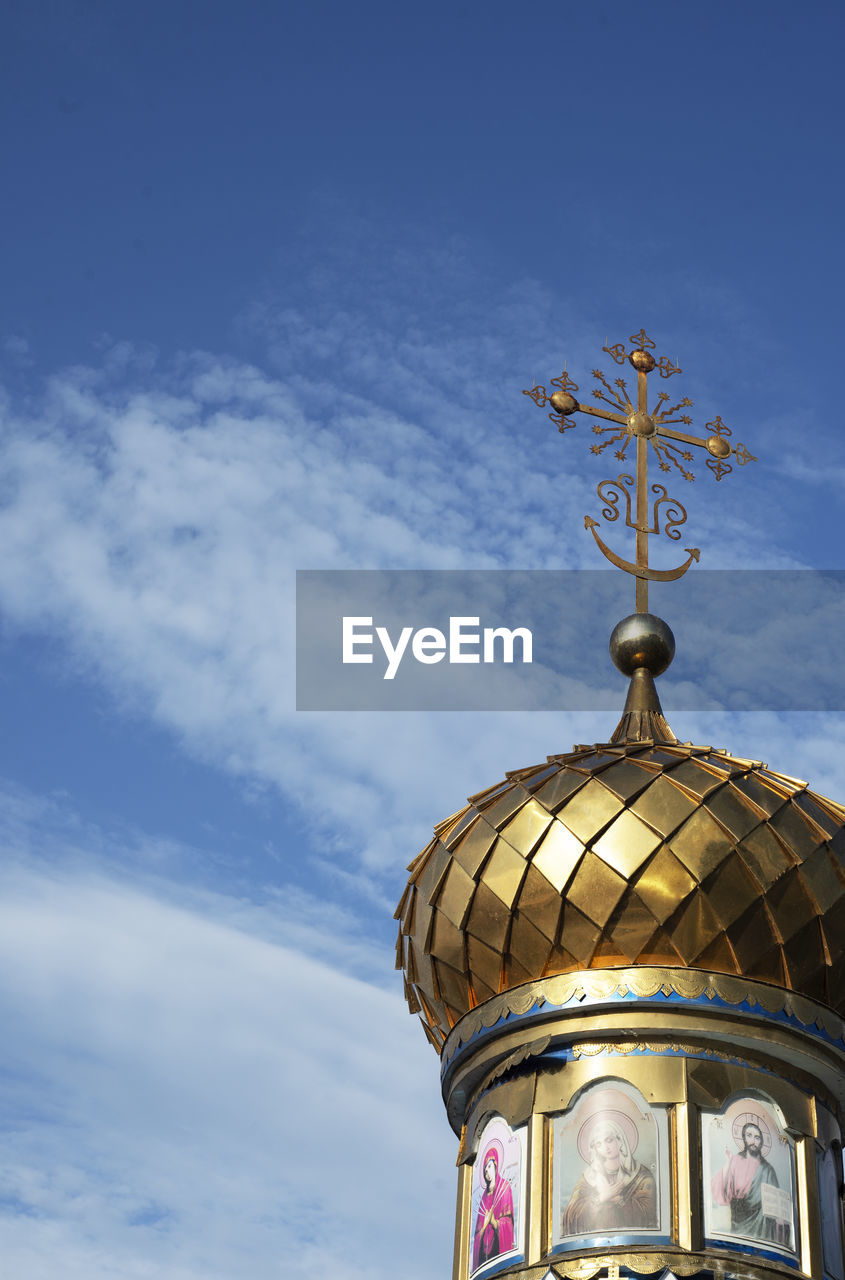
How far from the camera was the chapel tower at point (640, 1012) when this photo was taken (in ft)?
54.4

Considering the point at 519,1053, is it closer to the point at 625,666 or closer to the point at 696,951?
the point at 696,951

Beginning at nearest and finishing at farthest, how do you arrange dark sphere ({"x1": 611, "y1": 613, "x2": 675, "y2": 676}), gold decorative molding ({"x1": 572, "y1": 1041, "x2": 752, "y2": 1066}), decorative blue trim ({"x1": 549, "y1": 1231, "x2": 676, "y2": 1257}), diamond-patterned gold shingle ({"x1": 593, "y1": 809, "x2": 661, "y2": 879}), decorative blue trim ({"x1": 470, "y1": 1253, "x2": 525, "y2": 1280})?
decorative blue trim ({"x1": 549, "y1": 1231, "x2": 676, "y2": 1257}) < decorative blue trim ({"x1": 470, "y1": 1253, "x2": 525, "y2": 1280}) < gold decorative molding ({"x1": 572, "y1": 1041, "x2": 752, "y2": 1066}) < diamond-patterned gold shingle ({"x1": 593, "y1": 809, "x2": 661, "y2": 879}) < dark sphere ({"x1": 611, "y1": 613, "x2": 675, "y2": 676})

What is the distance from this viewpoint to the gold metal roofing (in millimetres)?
17656

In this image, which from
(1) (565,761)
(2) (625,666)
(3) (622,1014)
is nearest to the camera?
(3) (622,1014)

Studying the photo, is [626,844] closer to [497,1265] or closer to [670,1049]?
[670,1049]

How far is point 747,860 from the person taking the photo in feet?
58.6

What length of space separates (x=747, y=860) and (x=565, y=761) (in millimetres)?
2029

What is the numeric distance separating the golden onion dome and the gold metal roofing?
0.01 m

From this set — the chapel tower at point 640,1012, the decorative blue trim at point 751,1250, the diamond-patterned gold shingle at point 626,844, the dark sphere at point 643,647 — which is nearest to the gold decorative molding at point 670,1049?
the chapel tower at point 640,1012

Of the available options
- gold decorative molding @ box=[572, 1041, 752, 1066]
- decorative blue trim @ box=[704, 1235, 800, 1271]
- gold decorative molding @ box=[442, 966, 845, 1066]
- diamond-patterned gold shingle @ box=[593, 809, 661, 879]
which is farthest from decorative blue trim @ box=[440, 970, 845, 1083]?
decorative blue trim @ box=[704, 1235, 800, 1271]

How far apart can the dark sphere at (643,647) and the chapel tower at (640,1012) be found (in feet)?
4.75

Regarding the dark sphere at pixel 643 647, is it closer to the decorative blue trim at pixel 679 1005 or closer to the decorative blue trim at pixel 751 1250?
the decorative blue trim at pixel 679 1005

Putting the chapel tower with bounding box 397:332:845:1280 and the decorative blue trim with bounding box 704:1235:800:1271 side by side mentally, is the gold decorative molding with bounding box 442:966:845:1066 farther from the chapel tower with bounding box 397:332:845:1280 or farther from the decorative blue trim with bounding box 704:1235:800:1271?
the decorative blue trim with bounding box 704:1235:800:1271

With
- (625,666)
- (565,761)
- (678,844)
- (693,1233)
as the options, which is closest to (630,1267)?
(693,1233)
